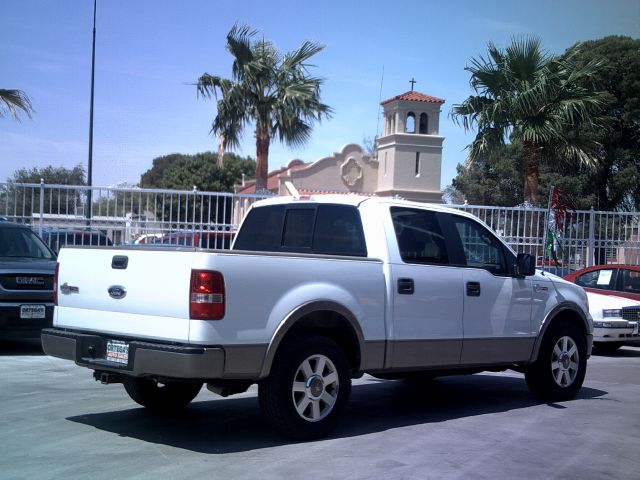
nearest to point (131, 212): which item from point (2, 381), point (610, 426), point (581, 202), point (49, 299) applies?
point (49, 299)

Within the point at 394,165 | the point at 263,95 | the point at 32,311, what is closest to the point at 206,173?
the point at 394,165

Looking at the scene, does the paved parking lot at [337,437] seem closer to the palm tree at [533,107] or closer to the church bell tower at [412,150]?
the palm tree at [533,107]

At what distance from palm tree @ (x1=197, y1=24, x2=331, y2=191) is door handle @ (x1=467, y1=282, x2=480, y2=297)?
13.3 meters

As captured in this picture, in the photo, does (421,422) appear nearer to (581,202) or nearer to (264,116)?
(264,116)

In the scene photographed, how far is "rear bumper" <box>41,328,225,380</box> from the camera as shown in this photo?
5.87m

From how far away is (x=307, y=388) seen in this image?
6566 millimetres

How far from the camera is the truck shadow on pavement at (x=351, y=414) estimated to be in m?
6.76

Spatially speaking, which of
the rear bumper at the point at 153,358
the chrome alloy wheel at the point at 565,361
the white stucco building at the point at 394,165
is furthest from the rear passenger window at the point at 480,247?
the white stucco building at the point at 394,165

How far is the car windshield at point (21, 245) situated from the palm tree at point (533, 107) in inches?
433

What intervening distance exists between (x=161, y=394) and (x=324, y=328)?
1.91m

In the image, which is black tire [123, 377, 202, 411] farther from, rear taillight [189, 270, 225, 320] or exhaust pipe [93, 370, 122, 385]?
rear taillight [189, 270, 225, 320]

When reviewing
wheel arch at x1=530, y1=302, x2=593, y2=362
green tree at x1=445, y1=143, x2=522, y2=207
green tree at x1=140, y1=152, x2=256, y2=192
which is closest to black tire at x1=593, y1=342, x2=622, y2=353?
→ wheel arch at x1=530, y1=302, x2=593, y2=362

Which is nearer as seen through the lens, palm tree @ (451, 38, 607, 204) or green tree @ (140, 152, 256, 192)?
palm tree @ (451, 38, 607, 204)

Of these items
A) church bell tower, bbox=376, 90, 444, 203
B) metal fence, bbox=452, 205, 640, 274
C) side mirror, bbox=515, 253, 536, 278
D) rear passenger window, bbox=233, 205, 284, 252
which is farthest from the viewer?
church bell tower, bbox=376, 90, 444, 203
